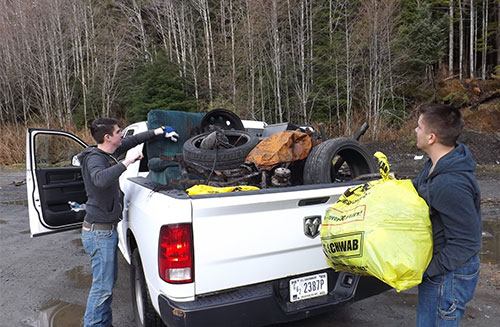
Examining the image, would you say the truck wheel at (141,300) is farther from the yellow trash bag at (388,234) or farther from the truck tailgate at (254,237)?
the yellow trash bag at (388,234)

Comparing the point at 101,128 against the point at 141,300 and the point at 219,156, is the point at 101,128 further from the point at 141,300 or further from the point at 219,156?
the point at 141,300

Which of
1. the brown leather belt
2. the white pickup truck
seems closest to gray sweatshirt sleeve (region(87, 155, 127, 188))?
the white pickup truck

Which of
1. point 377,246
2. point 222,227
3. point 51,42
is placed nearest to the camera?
point 377,246

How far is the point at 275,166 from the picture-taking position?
3490 millimetres

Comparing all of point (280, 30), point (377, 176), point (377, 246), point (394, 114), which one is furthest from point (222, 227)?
point (280, 30)

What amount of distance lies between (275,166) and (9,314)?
301cm

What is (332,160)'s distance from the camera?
11.0ft

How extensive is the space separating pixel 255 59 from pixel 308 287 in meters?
17.4

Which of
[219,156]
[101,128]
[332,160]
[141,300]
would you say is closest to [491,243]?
[332,160]

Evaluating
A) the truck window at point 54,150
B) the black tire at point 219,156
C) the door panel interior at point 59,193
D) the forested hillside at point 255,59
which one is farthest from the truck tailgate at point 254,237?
the truck window at point 54,150

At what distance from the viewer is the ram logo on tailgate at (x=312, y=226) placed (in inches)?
98.8

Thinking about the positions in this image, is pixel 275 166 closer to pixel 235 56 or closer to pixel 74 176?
pixel 74 176

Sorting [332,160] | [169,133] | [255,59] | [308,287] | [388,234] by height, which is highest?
[255,59]

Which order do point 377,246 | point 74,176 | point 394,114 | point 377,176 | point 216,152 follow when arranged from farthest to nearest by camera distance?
point 394,114 < point 74,176 < point 216,152 < point 377,176 < point 377,246
